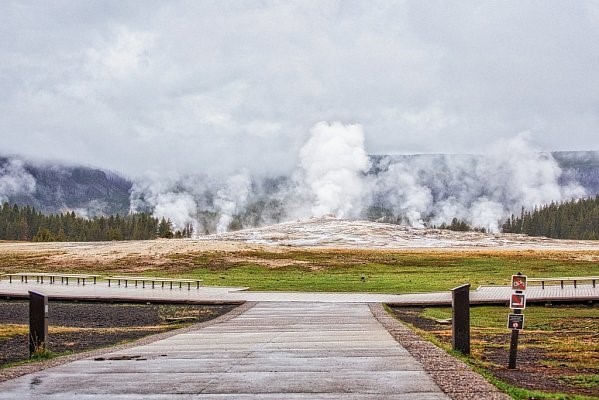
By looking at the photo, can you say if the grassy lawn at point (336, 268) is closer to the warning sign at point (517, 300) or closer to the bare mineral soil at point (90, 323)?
the bare mineral soil at point (90, 323)

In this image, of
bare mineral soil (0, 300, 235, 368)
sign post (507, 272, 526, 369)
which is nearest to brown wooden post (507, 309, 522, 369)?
sign post (507, 272, 526, 369)

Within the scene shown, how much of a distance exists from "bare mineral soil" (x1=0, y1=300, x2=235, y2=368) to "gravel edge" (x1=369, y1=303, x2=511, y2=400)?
827cm

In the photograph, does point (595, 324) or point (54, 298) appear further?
point (54, 298)

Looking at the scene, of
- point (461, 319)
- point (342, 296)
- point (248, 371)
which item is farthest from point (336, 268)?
point (248, 371)

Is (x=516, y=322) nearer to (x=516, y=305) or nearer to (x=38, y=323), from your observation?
(x=516, y=305)

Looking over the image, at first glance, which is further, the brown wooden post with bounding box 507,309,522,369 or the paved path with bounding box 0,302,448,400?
the brown wooden post with bounding box 507,309,522,369

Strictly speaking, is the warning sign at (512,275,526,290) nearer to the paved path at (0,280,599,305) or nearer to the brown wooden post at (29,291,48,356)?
the brown wooden post at (29,291,48,356)

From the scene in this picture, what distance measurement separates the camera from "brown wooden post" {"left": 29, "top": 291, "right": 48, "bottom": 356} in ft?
50.9

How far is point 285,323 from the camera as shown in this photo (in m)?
22.5

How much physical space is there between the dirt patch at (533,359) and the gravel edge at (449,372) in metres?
0.77

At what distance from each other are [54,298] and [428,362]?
1180 inches

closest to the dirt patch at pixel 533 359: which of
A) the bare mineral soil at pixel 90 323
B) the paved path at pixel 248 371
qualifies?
the paved path at pixel 248 371

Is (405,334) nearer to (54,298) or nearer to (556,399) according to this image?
(556,399)

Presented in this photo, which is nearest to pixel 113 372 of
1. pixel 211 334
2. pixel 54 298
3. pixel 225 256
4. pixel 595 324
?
pixel 211 334
